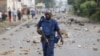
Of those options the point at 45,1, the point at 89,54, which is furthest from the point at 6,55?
the point at 45,1

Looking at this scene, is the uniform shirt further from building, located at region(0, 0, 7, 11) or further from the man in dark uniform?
building, located at region(0, 0, 7, 11)

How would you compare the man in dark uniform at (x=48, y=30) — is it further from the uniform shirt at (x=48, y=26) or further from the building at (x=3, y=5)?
the building at (x=3, y=5)

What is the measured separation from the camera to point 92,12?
57.6 metres

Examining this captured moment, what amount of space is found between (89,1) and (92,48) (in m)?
39.2

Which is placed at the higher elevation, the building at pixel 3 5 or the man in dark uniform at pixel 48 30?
the man in dark uniform at pixel 48 30

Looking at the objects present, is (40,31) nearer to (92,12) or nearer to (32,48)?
→ (32,48)

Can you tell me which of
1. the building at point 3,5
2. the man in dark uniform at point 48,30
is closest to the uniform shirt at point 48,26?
the man in dark uniform at point 48,30

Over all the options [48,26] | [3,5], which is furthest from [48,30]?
[3,5]

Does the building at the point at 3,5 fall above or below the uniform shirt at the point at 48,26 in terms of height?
below

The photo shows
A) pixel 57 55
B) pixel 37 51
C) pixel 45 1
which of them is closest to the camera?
pixel 57 55

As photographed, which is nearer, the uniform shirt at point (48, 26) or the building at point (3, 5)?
the uniform shirt at point (48, 26)

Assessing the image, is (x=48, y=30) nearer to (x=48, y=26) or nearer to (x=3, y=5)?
(x=48, y=26)

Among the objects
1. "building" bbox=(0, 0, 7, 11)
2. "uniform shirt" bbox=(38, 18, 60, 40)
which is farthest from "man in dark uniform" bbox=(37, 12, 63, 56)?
"building" bbox=(0, 0, 7, 11)

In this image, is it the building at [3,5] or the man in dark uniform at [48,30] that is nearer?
the man in dark uniform at [48,30]
